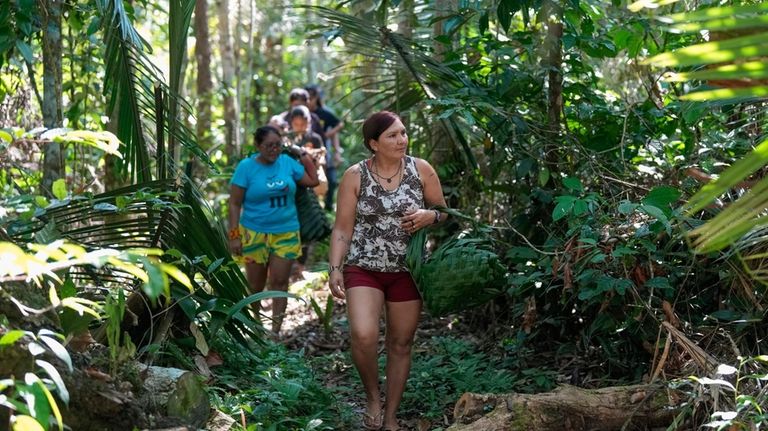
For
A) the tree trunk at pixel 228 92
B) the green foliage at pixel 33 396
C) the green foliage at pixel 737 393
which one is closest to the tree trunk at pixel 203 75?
the tree trunk at pixel 228 92

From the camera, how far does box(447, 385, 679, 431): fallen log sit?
177 inches

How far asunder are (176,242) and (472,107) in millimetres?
1999

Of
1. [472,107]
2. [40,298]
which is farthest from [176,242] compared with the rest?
[472,107]

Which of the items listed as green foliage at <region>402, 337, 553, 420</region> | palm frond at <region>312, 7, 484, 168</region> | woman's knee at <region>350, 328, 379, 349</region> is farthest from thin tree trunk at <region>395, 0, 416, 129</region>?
woman's knee at <region>350, 328, 379, 349</region>

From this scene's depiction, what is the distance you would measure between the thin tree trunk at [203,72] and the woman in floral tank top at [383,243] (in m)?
6.28

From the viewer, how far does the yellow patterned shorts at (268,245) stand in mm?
7668

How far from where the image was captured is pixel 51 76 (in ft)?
20.1

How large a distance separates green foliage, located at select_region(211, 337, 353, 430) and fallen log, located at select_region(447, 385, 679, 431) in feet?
2.71

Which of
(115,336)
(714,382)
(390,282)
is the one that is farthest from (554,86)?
(115,336)

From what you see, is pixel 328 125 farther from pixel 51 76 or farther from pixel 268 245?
pixel 51 76

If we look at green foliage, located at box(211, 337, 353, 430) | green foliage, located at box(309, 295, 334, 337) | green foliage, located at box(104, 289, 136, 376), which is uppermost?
green foliage, located at box(104, 289, 136, 376)

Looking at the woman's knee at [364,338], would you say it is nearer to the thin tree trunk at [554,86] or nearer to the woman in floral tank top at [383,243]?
the woman in floral tank top at [383,243]

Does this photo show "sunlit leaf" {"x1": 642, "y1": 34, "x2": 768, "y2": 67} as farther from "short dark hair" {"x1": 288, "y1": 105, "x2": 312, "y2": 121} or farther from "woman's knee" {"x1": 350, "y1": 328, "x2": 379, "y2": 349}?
"short dark hair" {"x1": 288, "y1": 105, "x2": 312, "y2": 121}

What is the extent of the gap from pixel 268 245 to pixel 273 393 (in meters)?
2.59
